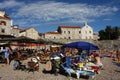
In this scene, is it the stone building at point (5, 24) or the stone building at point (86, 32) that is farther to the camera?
the stone building at point (86, 32)

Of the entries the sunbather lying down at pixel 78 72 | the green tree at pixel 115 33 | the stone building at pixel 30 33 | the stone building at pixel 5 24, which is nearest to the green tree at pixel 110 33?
the green tree at pixel 115 33

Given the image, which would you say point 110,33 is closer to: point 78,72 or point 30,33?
point 30,33

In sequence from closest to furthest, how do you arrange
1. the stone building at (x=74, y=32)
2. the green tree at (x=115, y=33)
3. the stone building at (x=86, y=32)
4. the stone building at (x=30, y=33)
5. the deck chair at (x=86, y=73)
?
1. the deck chair at (x=86, y=73)
2. the stone building at (x=30, y=33)
3. the green tree at (x=115, y=33)
4. the stone building at (x=74, y=32)
5. the stone building at (x=86, y=32)

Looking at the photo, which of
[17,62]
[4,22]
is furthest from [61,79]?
[4,22]

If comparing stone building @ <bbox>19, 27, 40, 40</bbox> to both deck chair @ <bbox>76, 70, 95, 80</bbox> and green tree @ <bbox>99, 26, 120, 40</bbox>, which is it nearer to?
green tree @ <bbox>99, 26, 120, 40</bbox>

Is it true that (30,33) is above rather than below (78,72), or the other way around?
above

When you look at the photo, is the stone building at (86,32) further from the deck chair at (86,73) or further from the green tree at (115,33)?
the deck chair at (86,73)

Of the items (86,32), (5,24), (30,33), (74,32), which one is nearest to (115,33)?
(86,32)

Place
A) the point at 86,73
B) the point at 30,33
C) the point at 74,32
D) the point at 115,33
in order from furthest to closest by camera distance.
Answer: the point at 74,32
the point at 115,33
the point at 30,33
the point at 86,73

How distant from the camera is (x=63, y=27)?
98188 millimetres

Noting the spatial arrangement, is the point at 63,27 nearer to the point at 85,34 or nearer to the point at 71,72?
the point at 85,34

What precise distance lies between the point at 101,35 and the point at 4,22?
41740 mm

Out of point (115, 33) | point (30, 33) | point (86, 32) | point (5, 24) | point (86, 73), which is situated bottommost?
point (86, 73)

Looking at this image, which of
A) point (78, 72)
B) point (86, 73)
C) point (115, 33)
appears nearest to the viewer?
point (86, 73)
